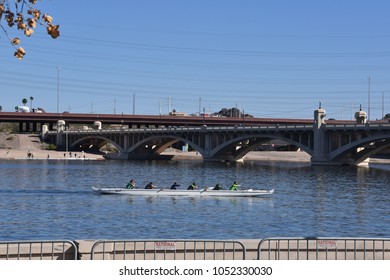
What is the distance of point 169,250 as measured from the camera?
60.3 feet

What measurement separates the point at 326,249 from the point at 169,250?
3.84 metres

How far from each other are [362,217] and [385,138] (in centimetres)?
7065

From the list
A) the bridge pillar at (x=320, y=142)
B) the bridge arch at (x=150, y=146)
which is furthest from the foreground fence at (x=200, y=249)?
the bridge arch at (x=150, y=146)

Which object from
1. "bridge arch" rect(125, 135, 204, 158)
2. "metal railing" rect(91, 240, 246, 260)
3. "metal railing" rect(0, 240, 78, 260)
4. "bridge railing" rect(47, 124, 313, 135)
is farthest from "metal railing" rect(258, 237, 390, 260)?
"bridge arch" rect(125, 135, 204, 158)

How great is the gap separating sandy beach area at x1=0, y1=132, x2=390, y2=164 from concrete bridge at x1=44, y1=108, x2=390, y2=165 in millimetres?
4554

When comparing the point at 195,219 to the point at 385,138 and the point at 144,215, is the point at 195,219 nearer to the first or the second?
the point at 144,215

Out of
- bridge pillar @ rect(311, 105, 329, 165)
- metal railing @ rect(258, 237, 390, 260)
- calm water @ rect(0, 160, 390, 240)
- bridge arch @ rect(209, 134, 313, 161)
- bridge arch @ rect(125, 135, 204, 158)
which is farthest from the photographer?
bridge arch @ rect(125, 135, 204, 158)

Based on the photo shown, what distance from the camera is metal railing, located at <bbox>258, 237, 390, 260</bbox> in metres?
18.7

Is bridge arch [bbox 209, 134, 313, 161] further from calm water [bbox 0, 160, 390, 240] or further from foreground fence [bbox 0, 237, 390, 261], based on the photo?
foreground fence [bbox 0, 237, 390, 261]

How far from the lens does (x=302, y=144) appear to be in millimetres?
136375

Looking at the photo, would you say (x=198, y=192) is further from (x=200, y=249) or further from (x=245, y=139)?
(x=245, y=139)

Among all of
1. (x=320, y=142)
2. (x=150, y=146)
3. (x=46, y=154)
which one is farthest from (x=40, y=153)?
(x=320, y=142)

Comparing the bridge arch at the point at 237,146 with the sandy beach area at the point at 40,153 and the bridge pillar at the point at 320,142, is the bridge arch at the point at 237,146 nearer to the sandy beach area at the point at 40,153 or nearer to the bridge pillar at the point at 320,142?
the bridge pillar at the point at 320,142
